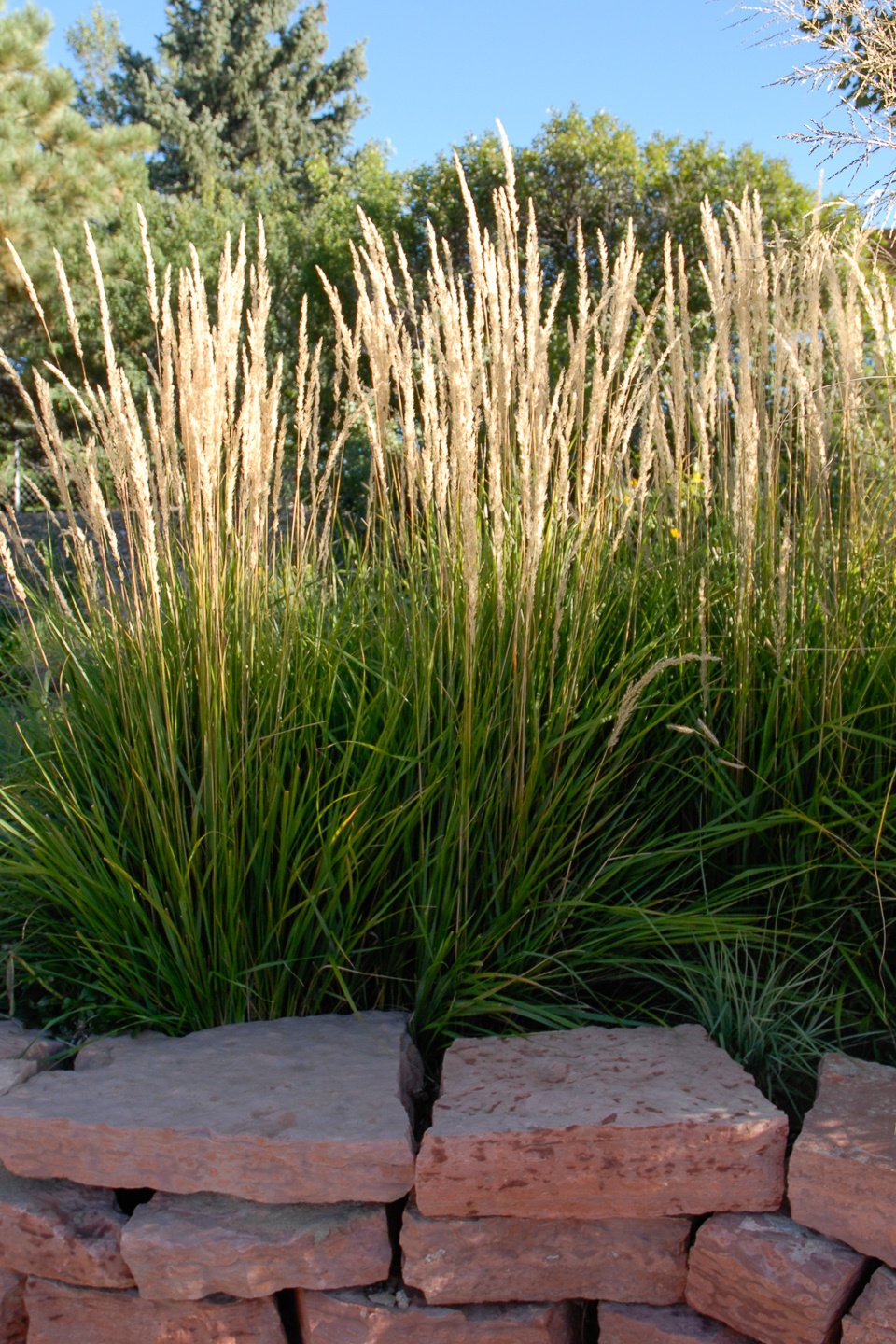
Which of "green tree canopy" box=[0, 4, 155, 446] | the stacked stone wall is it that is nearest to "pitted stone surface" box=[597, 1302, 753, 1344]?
the stacked stone wall

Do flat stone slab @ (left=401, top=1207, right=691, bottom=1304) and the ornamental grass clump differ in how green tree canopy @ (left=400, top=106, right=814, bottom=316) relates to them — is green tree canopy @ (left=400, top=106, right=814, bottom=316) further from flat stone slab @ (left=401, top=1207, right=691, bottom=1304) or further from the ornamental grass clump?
flat stone slab @ (left=401, top=1207, right=691, bottom=1304)

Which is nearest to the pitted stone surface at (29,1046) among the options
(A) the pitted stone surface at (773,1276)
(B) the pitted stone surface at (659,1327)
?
(B) the pitted stone surface at (659,1327)

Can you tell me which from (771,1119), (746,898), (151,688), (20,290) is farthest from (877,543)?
(20,290)

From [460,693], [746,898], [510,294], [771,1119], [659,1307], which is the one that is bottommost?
[659,1307]

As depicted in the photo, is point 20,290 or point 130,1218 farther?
point 20,290

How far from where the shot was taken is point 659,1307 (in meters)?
2.12

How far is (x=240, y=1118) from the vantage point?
7.02ft

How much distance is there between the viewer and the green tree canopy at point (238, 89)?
24062 mm

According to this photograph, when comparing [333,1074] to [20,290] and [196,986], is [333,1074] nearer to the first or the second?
[196,986]

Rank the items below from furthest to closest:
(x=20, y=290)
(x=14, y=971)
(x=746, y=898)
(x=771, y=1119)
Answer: (x=20, y=290), (x=14, y=971), (x=746, y=898), (x=771, y=1119)

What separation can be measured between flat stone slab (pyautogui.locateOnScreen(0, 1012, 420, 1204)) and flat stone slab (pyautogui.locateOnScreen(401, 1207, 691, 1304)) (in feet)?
0.40

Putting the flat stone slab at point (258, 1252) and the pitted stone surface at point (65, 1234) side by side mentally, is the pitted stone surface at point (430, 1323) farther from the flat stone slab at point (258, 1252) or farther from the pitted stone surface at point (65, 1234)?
the pitted stone surface at point (65, 1234)

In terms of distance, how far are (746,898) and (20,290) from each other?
10158mm

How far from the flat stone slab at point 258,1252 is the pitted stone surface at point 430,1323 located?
50 mm
